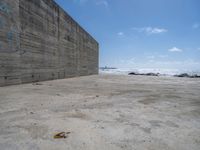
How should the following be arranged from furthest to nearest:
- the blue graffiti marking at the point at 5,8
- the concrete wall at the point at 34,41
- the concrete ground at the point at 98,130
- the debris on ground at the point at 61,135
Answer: the concrete wall at the point at 34,41 < the blue graffiti marking at the point at 5,8 < the debris on ground at the point at 61,135 < the concrete ground at the point at 98,130

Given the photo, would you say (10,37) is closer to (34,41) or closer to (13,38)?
(13,38)

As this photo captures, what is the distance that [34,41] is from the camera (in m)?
6.83

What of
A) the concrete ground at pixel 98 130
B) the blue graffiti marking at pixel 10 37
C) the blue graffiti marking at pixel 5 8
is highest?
the blue graffiti marking at pixel 5 8

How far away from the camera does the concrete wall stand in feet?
17.1

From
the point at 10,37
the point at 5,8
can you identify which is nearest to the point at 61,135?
the point at 10,37

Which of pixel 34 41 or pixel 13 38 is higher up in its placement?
pixel 34 41

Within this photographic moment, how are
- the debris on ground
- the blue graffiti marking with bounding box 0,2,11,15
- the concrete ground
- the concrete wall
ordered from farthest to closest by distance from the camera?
1. the concrete wall
2. the blue graffiti marking with bounding box 0,2,11,15
3. the debris on ground
4. the concrete ground

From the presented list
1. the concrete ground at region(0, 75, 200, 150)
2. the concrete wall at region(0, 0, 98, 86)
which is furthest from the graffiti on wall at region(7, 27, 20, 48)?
the concrete ground at region(0, 75, 200, 150)

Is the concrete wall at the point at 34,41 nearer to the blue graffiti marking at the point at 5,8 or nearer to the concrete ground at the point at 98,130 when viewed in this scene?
the blue graffiti marking at the point at 5,8

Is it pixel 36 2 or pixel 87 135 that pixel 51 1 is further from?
pixel 87 135

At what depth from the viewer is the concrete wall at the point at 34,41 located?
5.22 m

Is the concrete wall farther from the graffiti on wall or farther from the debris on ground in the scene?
the debris on ground

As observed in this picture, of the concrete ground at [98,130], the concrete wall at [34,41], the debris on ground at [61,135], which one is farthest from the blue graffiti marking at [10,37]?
the debris on ground at [61,135]

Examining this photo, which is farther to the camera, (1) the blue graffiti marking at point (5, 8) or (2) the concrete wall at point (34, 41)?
(2) the concrete wall at point (34, 41)
